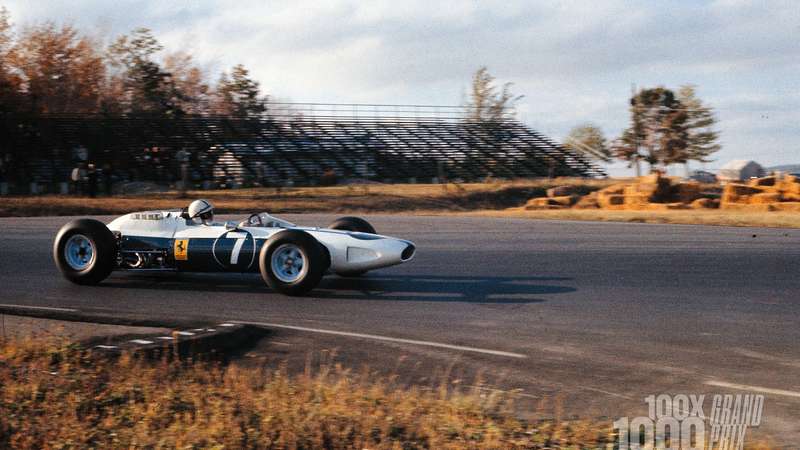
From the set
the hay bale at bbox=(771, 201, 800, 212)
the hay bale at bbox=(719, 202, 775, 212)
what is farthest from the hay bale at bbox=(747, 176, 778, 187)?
the hay bale at bbox=(771, 201, 800, 212)

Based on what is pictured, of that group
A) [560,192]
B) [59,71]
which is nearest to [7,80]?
[59,71]

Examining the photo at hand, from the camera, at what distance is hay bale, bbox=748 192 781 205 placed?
102ft

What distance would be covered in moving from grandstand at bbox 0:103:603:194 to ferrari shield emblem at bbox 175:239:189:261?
29384mm

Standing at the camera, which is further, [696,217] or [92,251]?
[696,217]

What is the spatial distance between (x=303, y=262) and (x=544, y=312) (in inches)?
121

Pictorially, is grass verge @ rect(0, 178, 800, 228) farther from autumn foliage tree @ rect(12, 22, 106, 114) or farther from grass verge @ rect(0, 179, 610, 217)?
autumn foliage tree @ rect(12, 22, 106, 114)

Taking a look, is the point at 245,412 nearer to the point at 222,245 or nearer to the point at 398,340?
the point at 398,340

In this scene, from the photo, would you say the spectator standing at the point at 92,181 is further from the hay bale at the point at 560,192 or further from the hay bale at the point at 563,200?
the hay bale at the point at 560,192

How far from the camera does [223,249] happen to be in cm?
1141

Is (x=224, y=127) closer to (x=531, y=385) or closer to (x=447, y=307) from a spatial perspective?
(x=447, y=307)

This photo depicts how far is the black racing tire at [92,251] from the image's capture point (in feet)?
38.5

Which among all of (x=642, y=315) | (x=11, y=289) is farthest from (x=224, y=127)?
(x=642, y=315)

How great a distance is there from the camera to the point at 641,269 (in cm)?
1364

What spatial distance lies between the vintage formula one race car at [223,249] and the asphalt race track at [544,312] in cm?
32
